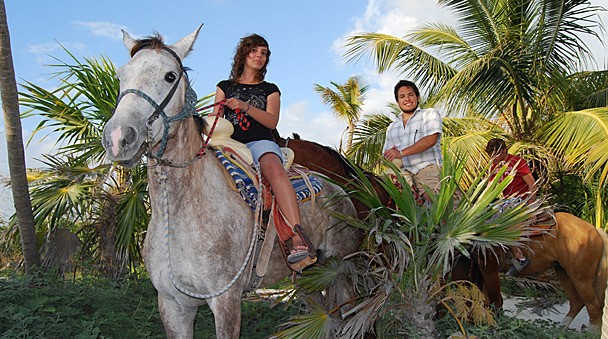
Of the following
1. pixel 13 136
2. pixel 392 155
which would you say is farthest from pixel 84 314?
pixel 392 155

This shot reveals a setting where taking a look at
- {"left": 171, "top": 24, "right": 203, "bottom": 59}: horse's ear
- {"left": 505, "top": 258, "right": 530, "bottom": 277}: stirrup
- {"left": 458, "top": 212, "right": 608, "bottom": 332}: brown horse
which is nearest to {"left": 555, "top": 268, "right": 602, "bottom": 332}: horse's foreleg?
{"left": 458, "top": 212, "right": 608, "bottom": 332}: brown horse

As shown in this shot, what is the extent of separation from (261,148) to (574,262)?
427 cm

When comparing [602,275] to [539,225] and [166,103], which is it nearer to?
[539,225]

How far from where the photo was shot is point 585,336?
4.00 metres

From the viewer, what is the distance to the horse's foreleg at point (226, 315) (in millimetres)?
2258

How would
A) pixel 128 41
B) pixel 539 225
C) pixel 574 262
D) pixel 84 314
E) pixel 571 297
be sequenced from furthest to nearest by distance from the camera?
pixel 571 297 → pixel 574 262 → pixel 84 314 → pixel 539 225 → pixel 128 41

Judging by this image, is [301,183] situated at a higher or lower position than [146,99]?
lower

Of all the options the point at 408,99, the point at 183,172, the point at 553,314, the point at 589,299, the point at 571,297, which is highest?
the point at 408,99

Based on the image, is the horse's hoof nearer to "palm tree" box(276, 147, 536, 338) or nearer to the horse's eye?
"palm tree" box(276, 147, 536, 338)

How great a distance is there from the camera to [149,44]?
2258 millimetres

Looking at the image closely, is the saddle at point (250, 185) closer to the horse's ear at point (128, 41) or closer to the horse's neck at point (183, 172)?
the horse's neck at point (183, 172)

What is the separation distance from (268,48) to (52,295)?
3.32m

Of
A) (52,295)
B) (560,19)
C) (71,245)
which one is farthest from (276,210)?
(560,19)

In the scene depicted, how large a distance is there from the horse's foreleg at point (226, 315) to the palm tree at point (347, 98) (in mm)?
16447
